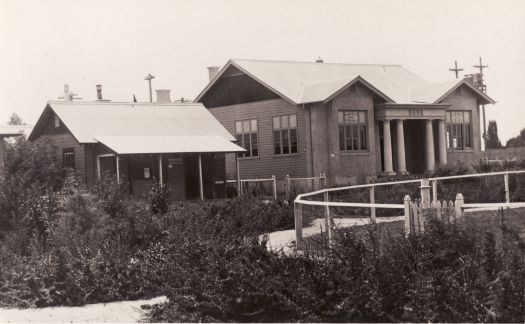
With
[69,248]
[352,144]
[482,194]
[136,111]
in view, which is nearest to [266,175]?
[352,144]

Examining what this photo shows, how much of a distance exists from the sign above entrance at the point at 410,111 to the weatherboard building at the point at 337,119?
0.16 ft

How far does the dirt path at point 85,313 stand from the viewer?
9.99 meters

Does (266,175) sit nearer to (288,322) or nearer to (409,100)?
(409,100)

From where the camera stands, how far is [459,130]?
39.1 meters

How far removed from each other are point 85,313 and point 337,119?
23.9 m

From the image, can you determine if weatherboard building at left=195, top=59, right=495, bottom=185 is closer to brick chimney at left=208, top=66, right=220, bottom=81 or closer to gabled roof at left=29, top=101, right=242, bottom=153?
gabled roof at left=29, top=101, right=242, bottom=153

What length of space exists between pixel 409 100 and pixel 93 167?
55.4ft

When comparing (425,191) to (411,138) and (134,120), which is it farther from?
(411,138)

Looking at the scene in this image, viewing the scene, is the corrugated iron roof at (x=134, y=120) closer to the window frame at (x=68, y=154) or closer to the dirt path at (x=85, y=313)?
the window frame at (x=68, y=154)

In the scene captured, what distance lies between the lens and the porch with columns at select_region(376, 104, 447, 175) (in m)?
34.5

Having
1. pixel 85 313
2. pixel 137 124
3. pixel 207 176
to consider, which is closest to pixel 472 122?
pixel 207 176

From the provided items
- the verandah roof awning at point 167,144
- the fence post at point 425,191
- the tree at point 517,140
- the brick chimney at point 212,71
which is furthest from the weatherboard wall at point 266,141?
the tree at point 517,140

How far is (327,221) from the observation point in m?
12.0

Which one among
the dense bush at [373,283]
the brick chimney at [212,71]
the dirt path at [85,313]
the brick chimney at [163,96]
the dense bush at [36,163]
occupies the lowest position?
the dirt path at [85,313]
